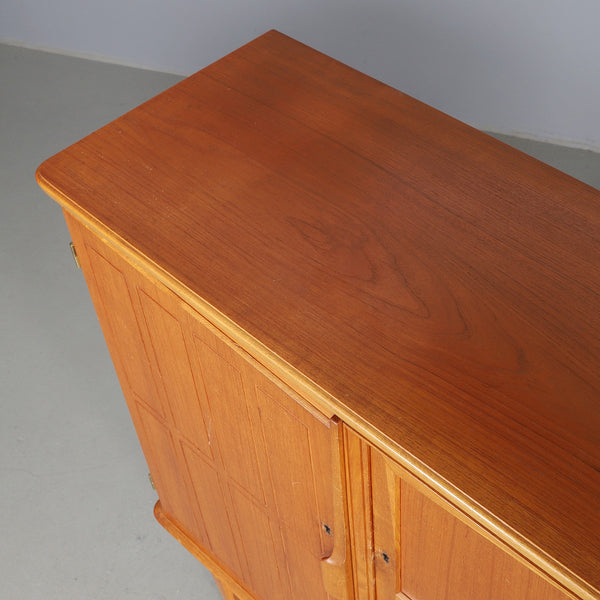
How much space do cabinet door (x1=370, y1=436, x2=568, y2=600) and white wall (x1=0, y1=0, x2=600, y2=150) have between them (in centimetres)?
219

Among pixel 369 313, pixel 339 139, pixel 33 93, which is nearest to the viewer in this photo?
pixel 369 313

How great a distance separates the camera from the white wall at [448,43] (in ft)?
9.20

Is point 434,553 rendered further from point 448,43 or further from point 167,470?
point 448,43

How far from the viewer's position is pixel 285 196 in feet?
4.26

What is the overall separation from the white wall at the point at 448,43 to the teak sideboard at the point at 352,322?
150cm

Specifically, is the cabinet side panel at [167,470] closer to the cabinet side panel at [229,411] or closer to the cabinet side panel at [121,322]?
the cabinet side panel at [121,322]

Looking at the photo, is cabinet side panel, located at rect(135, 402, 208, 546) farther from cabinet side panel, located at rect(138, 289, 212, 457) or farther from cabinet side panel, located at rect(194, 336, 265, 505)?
cabinet side panel, located at rect(194, 336, 265, 505)

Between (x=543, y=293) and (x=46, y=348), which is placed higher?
(x=543, y=293)

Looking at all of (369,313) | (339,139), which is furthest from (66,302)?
(369,313)

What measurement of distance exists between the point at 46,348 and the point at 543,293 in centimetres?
200

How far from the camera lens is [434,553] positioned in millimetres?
1067

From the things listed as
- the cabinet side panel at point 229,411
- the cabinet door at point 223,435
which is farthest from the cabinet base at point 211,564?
the cabinet side panel at point 229,411

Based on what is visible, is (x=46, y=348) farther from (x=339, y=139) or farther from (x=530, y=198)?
(x=530, y=198)

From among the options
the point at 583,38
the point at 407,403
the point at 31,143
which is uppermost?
the point at 407,403
